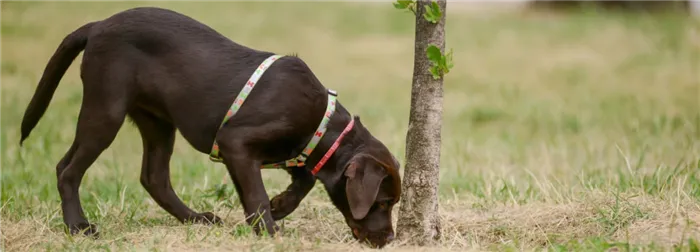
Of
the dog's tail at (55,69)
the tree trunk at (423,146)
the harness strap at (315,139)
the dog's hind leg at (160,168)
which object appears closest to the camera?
the tree trunk at (423,146)

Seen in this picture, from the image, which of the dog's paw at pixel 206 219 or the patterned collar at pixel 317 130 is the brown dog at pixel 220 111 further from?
the dog's paw at pixel 206 219

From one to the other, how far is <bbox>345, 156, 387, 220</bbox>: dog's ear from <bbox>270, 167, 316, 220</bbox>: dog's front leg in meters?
0.52

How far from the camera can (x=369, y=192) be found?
4.33 metres

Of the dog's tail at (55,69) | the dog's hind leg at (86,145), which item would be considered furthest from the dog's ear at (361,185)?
the dog's tail at (55,69)

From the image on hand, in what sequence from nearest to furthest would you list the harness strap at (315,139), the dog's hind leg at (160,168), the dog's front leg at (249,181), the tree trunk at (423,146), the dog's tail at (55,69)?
the tree trunk at (423,146) → the dog's front leg at (249,181) → the harness strap at (315,139) → the dog's tail at (55,69) → the dog's hind leg at (160,168)

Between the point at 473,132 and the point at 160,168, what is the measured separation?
4.86 m

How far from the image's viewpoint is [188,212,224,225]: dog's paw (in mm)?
4891

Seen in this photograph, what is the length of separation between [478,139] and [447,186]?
2521 mm

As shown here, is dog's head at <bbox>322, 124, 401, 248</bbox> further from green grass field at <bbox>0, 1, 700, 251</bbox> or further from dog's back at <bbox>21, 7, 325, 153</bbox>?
dog's back at <bbox>21, 7, 325, 153</bbox>

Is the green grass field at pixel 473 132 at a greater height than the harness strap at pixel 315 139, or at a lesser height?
lesser

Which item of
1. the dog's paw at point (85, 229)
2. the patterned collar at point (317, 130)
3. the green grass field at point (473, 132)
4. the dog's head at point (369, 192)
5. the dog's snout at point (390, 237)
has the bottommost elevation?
the green grass field at point (473, 132)

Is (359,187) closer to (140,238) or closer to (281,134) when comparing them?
(281,134)

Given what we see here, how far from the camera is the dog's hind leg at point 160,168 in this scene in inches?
197

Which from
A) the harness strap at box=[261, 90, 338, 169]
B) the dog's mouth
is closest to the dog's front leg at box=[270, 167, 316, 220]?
the harness strap at box=[261, 90, 338, 169]
